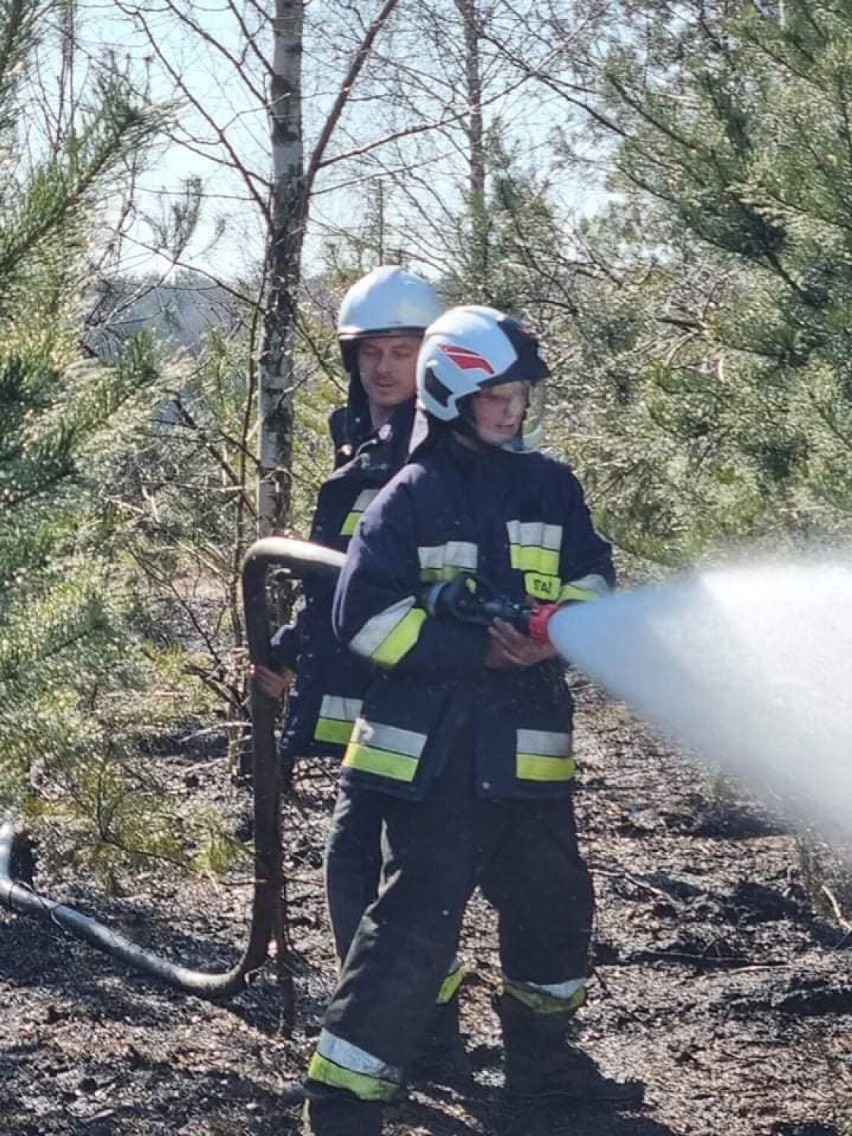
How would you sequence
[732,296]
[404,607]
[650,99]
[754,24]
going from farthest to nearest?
[732,296]
[650,99]
[754,24]
[404,607]

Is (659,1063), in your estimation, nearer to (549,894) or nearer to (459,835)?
(549,894)

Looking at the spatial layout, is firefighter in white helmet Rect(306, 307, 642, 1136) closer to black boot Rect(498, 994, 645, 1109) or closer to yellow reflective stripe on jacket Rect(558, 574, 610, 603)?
yellow reflective stripe on jacket Rect(558, 574, 610, 603)

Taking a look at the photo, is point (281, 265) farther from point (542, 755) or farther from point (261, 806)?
point (542, 755)

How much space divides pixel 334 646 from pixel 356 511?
35 centimetres

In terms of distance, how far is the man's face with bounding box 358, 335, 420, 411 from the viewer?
403 cm

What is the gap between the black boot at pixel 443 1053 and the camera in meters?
3.92

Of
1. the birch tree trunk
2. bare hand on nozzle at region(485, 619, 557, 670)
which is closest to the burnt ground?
bare hand on nozzle at region(485, 619, 557, 670)

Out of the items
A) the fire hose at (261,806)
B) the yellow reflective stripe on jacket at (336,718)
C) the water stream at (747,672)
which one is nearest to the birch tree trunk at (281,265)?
the fire hose at (261,806)

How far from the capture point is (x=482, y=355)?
3.43 metres

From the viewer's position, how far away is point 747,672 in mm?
3363

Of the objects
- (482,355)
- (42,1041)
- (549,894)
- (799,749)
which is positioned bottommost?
(42,1041)

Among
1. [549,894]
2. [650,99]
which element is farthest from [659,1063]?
[650,99]

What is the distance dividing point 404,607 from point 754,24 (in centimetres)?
210

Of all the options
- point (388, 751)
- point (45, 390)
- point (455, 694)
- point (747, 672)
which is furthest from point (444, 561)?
point (45, 390)
